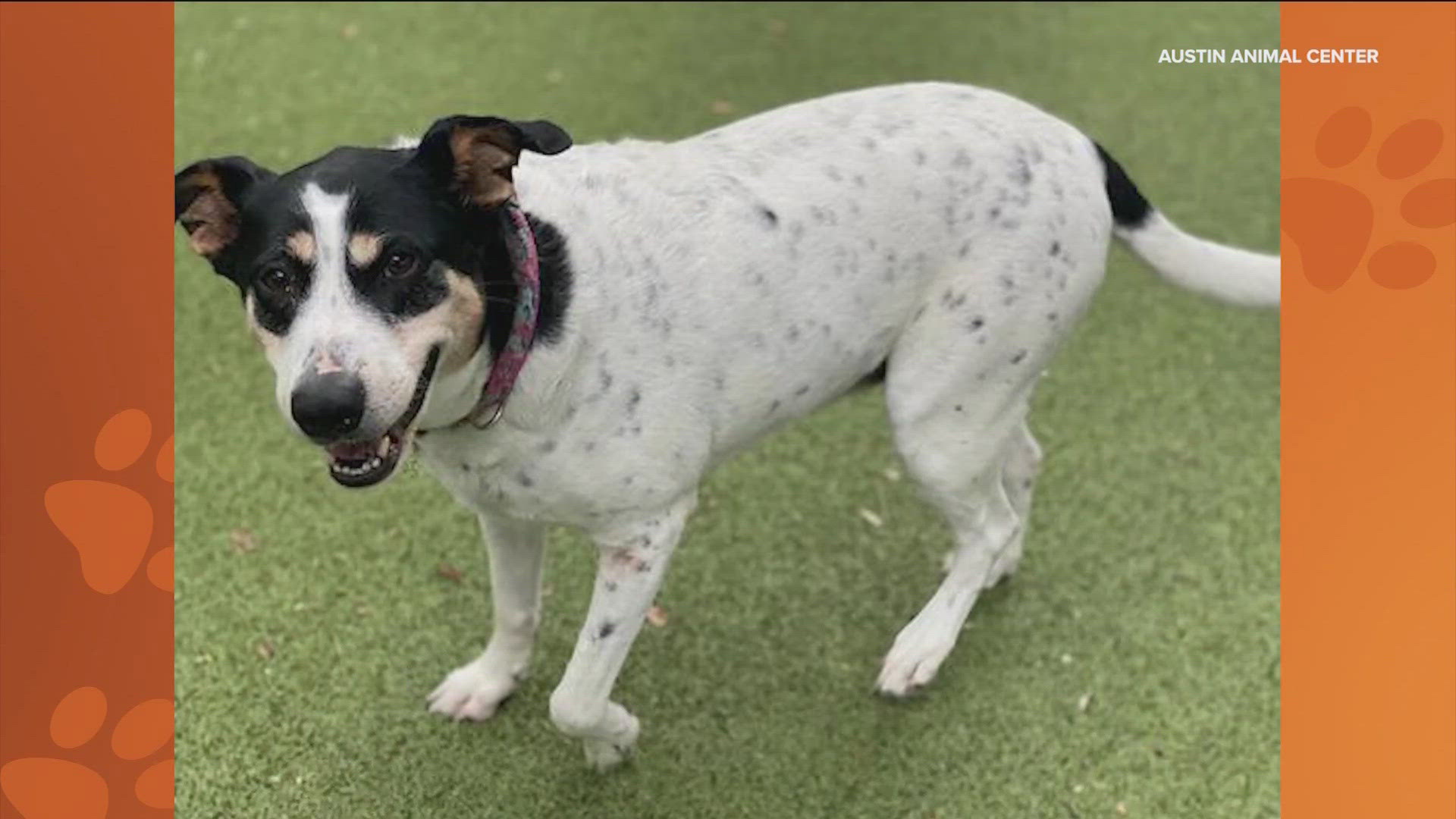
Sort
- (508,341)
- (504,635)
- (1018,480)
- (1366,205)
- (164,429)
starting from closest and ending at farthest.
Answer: (508,341), (504,635), (1018,480), (164,429), (1366,205)

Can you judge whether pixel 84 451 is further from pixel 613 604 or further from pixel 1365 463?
pixel 1365 463

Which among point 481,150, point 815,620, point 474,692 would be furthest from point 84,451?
point 815,620

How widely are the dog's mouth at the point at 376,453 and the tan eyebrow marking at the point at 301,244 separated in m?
0.18

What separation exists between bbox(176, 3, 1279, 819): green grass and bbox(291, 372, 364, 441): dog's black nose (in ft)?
3.10

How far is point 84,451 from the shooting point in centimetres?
264

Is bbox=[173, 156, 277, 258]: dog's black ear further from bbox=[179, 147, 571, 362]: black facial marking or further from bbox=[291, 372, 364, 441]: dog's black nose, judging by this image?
bbox=[291, 372, 364, 441]: dog's black nose

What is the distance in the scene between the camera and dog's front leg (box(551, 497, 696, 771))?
2178 mm

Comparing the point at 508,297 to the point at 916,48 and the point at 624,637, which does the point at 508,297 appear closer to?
the point at 624,637

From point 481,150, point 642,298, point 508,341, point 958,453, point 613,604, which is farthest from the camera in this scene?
point 958,453

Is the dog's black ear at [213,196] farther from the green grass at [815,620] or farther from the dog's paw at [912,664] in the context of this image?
the dog's paw at [912,664]

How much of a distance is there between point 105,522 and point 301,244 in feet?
3.66

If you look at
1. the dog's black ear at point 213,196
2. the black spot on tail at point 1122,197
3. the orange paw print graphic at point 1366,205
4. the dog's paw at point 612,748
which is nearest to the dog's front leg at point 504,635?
the dog's paw at point 612,748

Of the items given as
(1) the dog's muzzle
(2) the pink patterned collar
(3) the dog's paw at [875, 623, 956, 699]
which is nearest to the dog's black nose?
(1) the dog's muzzle

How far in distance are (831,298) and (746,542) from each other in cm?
86
